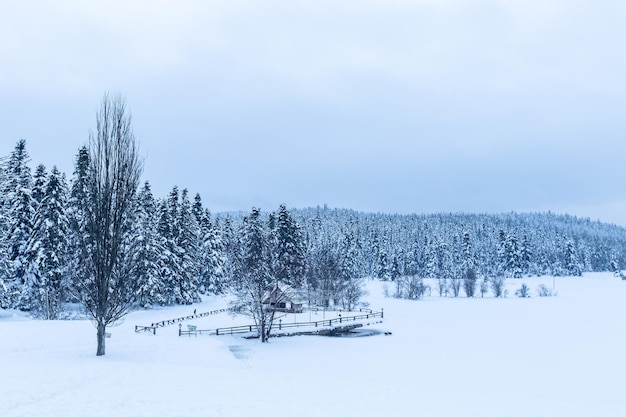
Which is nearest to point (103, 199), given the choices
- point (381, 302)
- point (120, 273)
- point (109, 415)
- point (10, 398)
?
point (120, 273)

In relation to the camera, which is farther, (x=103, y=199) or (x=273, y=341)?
(x=273, y=341)

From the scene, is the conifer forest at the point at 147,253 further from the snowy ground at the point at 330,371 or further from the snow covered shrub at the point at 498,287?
the snowy ground at the point at 330,371

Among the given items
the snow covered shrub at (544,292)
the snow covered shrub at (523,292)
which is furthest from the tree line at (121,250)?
the snow covered shrub at (544,292)

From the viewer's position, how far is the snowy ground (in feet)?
48.3

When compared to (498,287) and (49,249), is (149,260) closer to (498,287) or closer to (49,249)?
(49,249)

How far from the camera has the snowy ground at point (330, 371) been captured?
14719 millimetres

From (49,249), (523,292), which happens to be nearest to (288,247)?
(49,249)

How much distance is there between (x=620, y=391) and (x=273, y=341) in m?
26.8

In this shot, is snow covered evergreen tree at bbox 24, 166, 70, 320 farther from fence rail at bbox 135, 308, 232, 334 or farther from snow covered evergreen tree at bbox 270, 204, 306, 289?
snow covered evergreen tree at bbox 270, 204, 306, 289

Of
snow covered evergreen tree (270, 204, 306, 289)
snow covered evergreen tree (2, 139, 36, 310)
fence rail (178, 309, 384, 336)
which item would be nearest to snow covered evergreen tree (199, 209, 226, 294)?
snow covered evergreen tree (270, 204, 306, 289)

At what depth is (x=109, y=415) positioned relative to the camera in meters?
13.0

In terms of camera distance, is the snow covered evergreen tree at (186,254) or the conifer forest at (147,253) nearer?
the conifer forest at (147,253)

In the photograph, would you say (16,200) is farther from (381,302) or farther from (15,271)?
(381,302)

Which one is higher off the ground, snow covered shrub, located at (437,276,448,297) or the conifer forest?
the conifer forest
